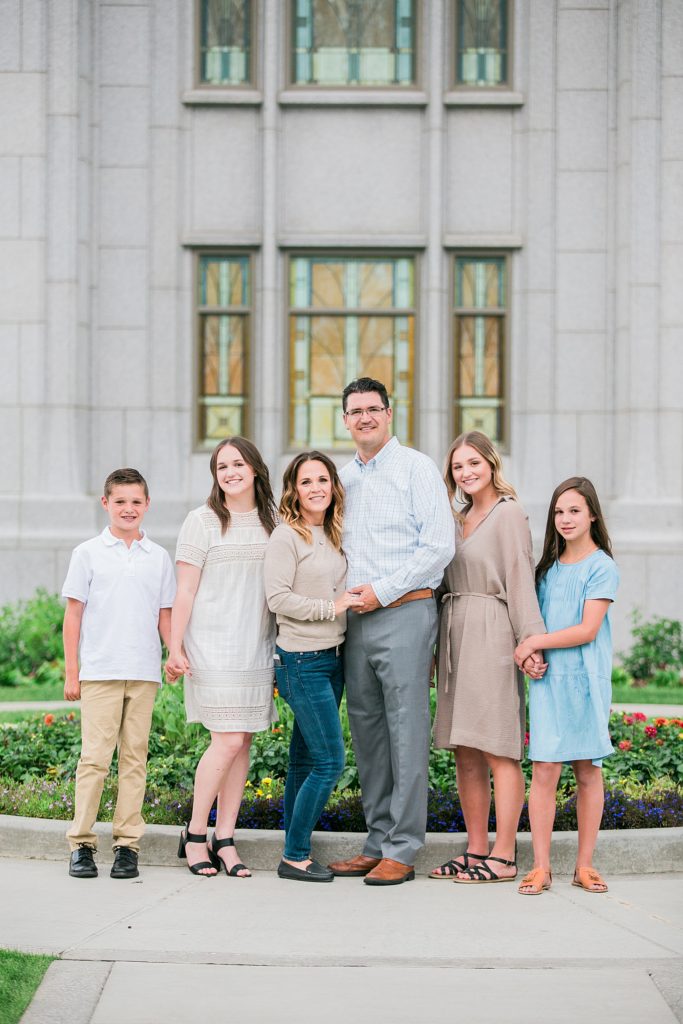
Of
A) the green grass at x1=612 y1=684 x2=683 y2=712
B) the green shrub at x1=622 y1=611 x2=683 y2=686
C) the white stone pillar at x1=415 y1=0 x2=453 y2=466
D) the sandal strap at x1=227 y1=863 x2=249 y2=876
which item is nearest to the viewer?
the sandal strap at x1=227 y1=863 x2=249 y2=876

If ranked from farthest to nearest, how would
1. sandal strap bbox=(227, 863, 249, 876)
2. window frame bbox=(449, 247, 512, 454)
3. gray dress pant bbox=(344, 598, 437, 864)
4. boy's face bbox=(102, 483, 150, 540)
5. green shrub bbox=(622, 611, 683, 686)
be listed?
window frame bbox=(449, 247, 512, 454)
green shrub bbox=(622, 611, 683, 686)
boy's face bbox=(102, 483, 150, 540)
sandal strap bbox=(227, 863, 249, 876)
gray dress pant bbox=(344, 598, 437, 864)

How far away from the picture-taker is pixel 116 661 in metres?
6.52

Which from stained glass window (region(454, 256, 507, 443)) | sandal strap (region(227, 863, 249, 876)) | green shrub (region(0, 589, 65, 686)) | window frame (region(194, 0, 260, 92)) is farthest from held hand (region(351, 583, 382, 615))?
window frame (region(194, 0, 260, 92))

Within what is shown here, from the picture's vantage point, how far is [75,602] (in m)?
6.62

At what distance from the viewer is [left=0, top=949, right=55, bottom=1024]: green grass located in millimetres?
4530

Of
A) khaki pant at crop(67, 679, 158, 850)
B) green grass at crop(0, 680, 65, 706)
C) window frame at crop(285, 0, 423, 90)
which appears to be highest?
window frame at crop(285, 0, 423, 90)

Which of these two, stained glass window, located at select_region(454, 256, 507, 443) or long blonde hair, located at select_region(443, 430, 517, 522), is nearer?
long blonde hair, located at select_region(443, 430, 517, 522)

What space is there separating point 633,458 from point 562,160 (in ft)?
10.8

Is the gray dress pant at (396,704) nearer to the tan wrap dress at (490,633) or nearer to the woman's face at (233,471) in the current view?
the tan wrap dress at (490,633)

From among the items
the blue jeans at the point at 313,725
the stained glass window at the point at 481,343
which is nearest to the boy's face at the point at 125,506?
the blue jeans at the point at 313,725

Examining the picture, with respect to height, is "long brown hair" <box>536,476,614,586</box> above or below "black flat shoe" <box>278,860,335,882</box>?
above

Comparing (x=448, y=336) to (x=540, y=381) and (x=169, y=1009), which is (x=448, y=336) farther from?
(x=169, y=1009)

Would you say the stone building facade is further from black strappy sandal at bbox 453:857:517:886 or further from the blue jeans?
black strappy sandal at bbox 453:857:517:886

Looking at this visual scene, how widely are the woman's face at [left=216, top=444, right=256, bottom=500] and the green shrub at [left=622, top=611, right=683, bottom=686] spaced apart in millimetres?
7977
